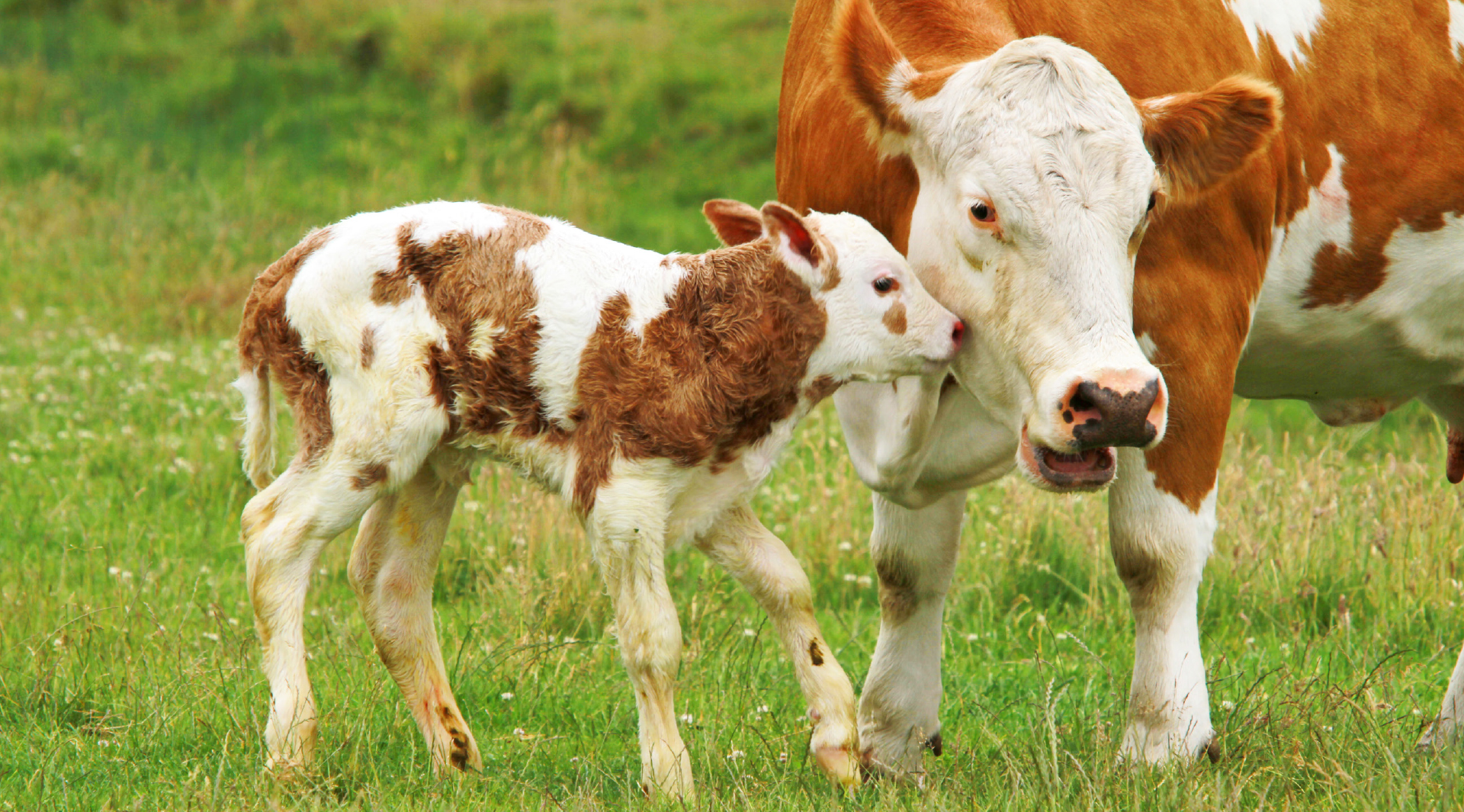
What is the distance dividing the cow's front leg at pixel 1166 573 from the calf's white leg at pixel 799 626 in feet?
2.47

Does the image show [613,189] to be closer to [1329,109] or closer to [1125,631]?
[1125,631]

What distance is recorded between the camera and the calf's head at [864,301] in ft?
11.4

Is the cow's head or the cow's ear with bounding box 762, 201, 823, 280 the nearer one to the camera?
the cow's head

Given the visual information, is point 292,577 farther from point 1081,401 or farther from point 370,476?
point 1081,401

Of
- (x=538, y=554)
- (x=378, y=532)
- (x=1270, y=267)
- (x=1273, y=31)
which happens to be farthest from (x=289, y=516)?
(x=1273, y=31)

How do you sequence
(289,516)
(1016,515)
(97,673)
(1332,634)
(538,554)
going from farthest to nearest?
(1016,515) → (538,554) → (1332,634) → (97,673) → (289,516)

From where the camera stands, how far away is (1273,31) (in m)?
4.16

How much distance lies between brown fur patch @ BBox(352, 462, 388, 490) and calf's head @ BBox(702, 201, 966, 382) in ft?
3.40

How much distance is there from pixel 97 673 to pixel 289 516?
1.38m

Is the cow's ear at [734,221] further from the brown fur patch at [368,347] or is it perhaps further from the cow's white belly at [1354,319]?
the cow's white belly at [1354,319]

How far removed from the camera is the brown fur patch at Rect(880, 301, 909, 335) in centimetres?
348

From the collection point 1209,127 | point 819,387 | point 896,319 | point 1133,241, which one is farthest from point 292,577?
point 1209,127

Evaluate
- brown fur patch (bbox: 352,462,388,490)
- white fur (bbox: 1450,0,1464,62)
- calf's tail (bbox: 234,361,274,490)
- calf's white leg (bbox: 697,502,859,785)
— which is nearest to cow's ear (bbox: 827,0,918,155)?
calf's white leg (bbox: 697,502,859,785)

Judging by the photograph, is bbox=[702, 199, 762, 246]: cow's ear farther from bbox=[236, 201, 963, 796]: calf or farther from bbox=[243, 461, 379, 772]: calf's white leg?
bbox=[243, 461, 379, 772]: calf's white leg
